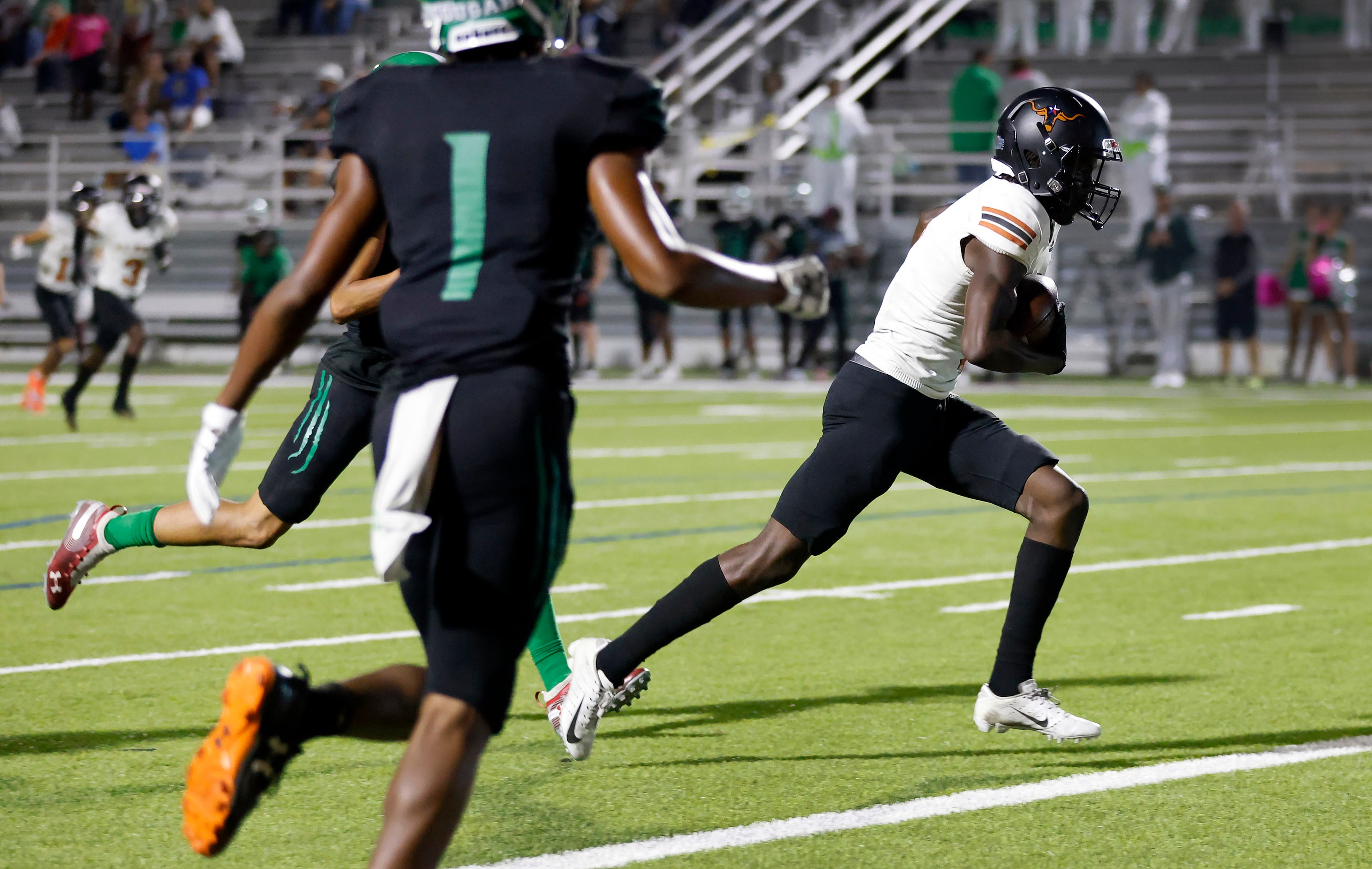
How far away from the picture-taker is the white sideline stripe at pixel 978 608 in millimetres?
7137

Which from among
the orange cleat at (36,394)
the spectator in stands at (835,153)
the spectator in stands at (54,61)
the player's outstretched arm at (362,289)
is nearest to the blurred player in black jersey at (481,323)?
the player's outstretched arm at (362,289)

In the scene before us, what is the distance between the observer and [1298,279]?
20594mm

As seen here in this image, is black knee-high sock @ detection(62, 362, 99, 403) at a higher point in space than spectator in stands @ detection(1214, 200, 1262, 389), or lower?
lower

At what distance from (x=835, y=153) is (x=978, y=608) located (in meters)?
15.2

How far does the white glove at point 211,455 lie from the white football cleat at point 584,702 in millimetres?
1535

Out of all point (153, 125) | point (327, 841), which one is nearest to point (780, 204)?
point (153, 125)

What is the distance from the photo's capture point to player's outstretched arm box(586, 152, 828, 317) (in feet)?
9.95

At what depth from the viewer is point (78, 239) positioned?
16.1 meters

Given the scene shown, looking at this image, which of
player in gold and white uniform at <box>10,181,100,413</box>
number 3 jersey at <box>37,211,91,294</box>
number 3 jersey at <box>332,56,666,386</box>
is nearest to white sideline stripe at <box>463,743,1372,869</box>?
number 3 jersey at <box>332,56,666,386</box>

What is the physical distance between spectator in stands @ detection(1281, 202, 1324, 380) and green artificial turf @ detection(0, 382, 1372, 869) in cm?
952

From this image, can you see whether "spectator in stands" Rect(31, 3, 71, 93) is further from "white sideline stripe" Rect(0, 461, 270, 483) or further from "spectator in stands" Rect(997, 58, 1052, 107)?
"white sideline stripe" Rect(0, 461, 270, 483)

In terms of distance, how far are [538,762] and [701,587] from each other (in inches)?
24.4

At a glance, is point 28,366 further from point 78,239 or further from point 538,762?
point 538,762

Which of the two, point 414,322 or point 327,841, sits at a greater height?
point 414,322
